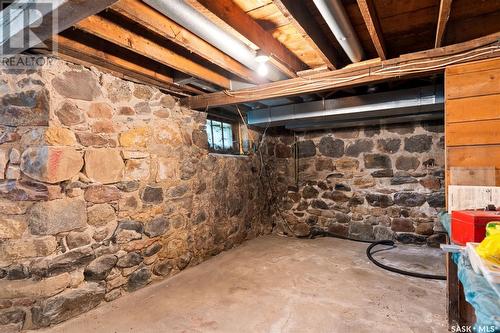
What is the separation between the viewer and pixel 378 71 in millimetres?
1860

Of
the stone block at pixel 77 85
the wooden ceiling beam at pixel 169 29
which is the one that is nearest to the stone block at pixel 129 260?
the stone block at pixel 77 85

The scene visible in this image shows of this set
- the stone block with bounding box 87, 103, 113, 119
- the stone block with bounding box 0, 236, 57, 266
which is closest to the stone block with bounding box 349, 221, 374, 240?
the stone block with bounding box 87, 103, 113, 119

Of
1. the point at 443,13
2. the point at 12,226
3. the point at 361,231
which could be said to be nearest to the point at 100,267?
the point at 12,226

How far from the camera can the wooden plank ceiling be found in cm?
140

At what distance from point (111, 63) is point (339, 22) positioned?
1572 mm

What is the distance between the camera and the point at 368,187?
372cm

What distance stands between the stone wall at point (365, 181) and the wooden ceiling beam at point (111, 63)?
2.24 metres

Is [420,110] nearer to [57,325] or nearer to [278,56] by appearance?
[278,56]

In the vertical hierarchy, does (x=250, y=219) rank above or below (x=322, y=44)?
below

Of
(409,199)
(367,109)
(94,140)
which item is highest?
(367,109)

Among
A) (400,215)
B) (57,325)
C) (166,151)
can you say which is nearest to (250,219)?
(166,151)

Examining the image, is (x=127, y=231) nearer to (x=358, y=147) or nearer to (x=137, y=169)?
(x=137, y=169)

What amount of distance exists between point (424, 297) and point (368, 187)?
1.85 m

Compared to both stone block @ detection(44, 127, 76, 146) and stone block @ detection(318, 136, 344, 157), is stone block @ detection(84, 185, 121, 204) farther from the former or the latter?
stone block @ detection(318, 136, 344, 157)
